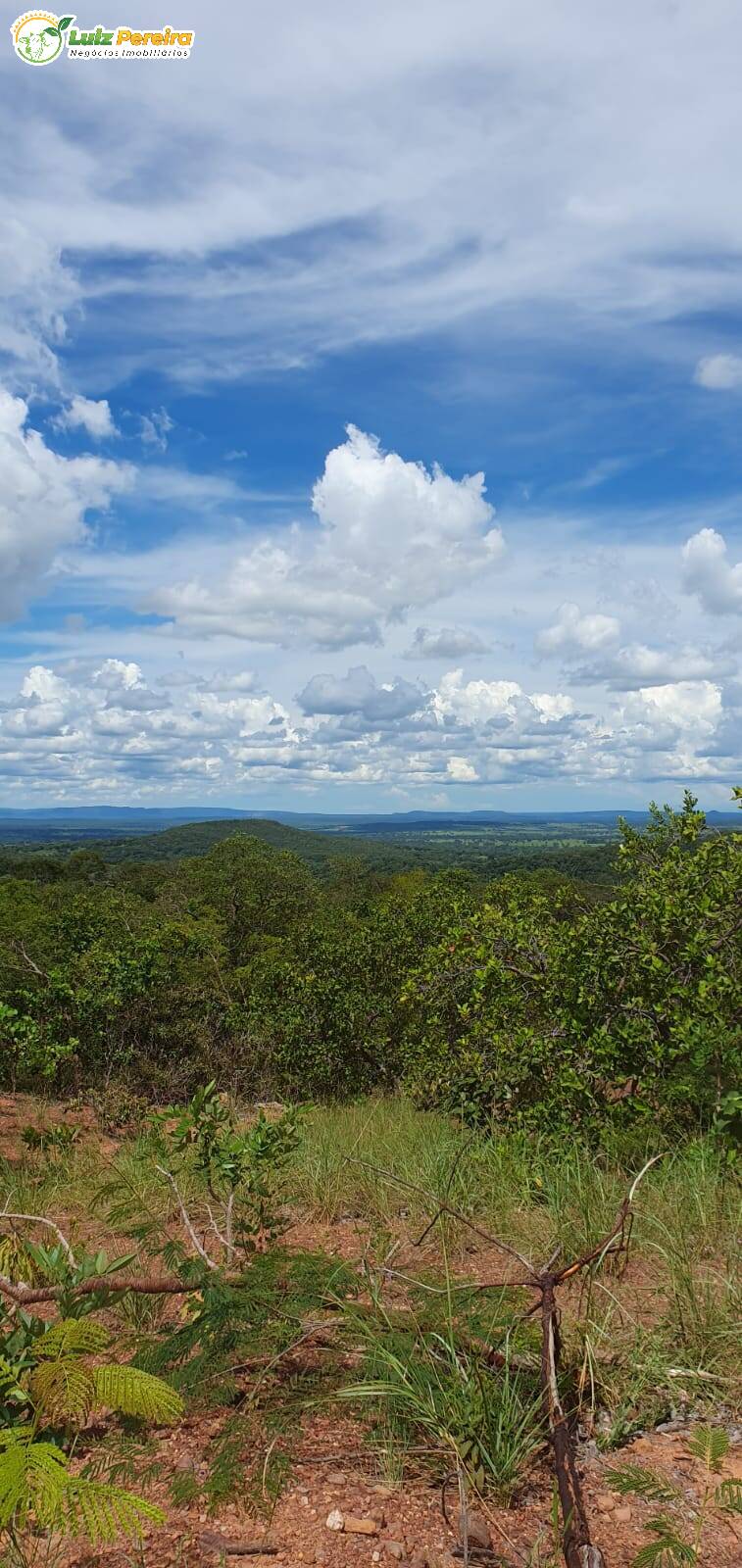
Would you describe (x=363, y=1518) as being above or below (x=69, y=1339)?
below

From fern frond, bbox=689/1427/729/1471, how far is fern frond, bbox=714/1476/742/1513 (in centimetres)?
6

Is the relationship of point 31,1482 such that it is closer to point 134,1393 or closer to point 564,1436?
point 134,1393

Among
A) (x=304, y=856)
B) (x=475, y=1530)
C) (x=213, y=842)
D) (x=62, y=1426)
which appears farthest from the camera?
(x=213, y=842)

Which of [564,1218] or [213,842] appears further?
[213,842]

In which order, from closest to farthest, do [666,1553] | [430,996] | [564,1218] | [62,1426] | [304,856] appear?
[666,1553] → [62,1426] → [564,1218] → [430,996] → [304,856]

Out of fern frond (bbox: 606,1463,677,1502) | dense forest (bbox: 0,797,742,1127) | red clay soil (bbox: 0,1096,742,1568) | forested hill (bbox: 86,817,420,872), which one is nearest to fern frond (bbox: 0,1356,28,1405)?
red clay soil (bbox: 0,1096,742,1568)

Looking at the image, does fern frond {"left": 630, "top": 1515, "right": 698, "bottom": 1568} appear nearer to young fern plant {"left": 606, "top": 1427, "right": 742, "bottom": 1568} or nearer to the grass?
young fern plant {"left": 606, "top": 1427, "right": 742, "bottom": 1568}

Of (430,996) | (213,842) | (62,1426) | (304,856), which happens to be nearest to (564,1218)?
(62,1426)

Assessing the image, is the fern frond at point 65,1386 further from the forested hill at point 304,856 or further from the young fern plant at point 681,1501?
the forested hill at point 304,856

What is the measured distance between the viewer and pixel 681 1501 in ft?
8.58

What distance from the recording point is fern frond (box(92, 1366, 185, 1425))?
2.56 meters

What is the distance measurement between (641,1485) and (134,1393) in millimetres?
1411

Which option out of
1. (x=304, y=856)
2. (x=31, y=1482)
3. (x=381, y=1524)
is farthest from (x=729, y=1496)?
(x=304, y=856)

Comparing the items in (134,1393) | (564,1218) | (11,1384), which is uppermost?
(134,1393)
